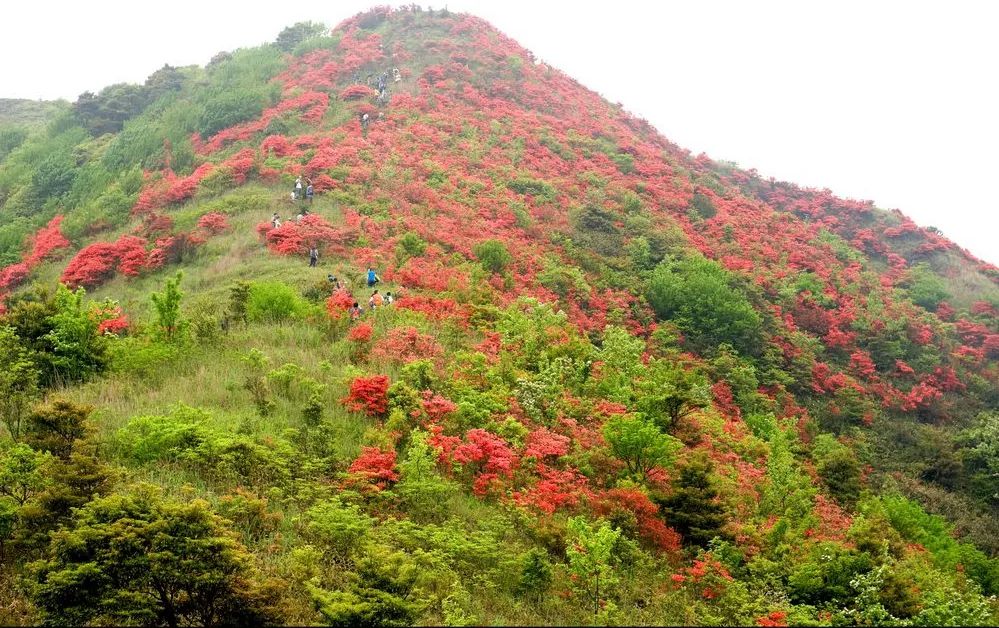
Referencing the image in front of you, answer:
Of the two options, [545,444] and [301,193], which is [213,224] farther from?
[545,444]

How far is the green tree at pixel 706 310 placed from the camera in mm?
26078

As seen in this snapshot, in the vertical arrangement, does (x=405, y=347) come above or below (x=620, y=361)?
below

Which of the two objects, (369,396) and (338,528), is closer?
(338,528)

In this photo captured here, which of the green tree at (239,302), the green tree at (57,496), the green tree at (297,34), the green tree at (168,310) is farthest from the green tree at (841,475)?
the green tree at (297,34)

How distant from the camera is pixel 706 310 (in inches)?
1045

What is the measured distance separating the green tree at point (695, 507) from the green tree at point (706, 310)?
1466 centimetres

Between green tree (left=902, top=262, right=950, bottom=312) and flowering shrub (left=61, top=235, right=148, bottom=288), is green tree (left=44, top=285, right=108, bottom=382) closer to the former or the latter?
flowering shrub (left=61, top=235, right=148, bottom=288)

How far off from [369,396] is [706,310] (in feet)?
58.8

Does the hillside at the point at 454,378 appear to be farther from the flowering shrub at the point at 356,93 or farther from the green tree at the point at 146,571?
the flowering shrub at the point at 356,93

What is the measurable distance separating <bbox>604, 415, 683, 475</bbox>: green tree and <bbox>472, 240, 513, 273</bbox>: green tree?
484 inches

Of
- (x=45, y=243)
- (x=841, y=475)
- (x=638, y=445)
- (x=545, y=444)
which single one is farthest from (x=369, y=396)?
(x=45, y=243)

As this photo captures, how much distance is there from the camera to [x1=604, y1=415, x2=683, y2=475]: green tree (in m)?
12.9

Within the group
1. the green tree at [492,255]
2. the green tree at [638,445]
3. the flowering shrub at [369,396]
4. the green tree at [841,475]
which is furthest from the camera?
the green tree at [492,255]

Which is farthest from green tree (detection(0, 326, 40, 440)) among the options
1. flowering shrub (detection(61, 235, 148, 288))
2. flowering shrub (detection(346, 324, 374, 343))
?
flowering shrub (detection(61, 235, 148, 288))
